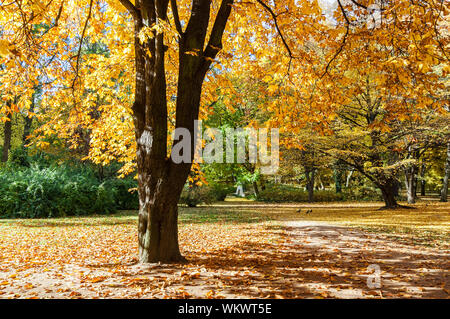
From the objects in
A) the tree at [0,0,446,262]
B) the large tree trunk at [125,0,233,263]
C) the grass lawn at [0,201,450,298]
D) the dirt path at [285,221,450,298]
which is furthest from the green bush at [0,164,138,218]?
the large tree trunk at [125,0,233,263]

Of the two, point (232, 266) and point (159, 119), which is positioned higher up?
point (159, 119)

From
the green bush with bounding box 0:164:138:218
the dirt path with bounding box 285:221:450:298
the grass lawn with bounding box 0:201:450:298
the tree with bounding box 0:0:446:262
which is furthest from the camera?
the green bush with bounding box 0:164:138:218

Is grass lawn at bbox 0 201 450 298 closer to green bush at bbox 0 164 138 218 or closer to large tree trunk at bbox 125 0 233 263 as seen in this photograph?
large tree trunk at bbox 125 0 233 263

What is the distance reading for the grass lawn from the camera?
13.6 ft

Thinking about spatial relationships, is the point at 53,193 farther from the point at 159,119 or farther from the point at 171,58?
the point at 159,119

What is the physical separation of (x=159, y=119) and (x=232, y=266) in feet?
9.80

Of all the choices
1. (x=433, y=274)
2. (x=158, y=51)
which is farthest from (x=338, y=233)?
(x=158, y=51)

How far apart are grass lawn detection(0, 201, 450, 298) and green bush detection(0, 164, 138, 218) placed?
15.8 ft

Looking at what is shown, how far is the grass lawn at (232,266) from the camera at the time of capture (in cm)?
415

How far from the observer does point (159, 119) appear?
17.6ft

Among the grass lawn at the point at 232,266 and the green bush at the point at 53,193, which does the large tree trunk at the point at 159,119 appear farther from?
the green bush at the point at 53,193

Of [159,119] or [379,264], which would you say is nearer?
[159,119]

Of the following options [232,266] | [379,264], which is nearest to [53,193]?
[232,266]
